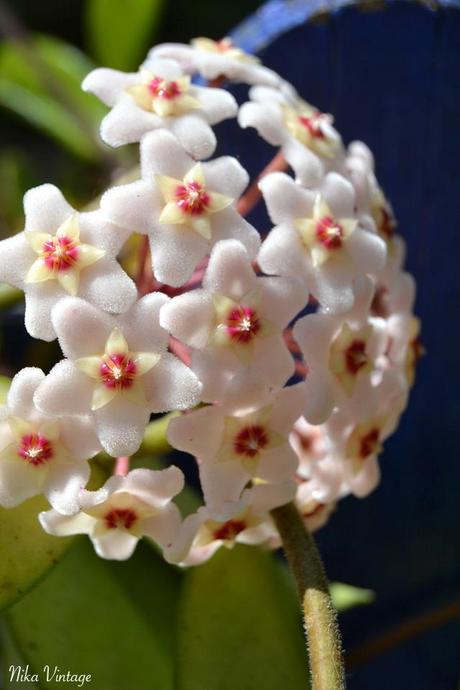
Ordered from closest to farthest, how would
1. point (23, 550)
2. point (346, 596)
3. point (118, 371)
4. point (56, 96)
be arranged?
point (118, 371) < point (23, 550) < point (346, 596) < point (56, 96)

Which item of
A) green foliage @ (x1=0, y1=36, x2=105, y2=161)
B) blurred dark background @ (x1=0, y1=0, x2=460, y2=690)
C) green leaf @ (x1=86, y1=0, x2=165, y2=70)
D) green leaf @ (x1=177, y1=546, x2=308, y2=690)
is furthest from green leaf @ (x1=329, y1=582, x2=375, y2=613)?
green leaf @ (x1=86, y1=0, x2=165, y2=70)

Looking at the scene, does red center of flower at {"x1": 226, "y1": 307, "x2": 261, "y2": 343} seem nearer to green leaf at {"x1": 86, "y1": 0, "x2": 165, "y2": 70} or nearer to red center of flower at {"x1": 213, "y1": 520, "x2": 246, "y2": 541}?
red center of flower at {"x1": 213, "y1": 520, "x2": 246, "y2": 541}

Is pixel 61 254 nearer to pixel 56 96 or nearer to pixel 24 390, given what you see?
pixel 24 390

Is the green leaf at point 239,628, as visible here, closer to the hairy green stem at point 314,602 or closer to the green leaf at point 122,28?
the hairy green stem at point 314,602

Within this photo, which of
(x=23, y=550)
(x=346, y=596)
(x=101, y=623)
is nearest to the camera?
(x=23, y=550)

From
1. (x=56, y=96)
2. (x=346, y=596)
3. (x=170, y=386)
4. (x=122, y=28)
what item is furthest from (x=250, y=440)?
(x=122, y=28)

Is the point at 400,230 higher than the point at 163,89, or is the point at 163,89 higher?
the point at 163,89

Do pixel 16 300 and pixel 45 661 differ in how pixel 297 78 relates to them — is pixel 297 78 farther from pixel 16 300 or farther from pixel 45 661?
pixel 45 661
